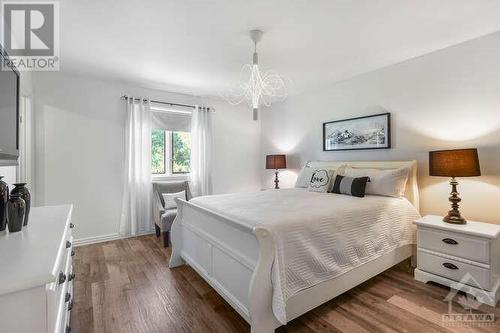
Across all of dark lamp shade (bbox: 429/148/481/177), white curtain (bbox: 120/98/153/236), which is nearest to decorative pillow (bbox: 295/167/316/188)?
dark lamp shade (bbox: 429/148/481/177)

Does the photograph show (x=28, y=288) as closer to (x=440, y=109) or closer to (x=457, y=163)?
(x=457, y=163)

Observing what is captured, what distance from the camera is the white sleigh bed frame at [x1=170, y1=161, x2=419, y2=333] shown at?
1.51 meters

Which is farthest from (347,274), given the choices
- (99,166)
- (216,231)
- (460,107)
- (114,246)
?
(99,166)

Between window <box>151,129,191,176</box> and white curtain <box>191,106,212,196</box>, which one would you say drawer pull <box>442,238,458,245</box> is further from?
window <box>151,129,191,176</box>

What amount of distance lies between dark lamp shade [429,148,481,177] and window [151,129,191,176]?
372 centimetres

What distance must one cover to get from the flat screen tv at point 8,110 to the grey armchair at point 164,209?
6.27ft

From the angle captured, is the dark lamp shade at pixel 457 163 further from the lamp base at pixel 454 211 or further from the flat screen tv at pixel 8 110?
the flat screen tv at pixel 8 110

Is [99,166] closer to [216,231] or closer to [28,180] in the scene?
[28,180]

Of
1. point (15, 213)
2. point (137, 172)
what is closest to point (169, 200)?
point (137, 172)

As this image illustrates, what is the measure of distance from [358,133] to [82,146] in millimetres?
4069

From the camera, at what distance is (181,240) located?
2762 mm

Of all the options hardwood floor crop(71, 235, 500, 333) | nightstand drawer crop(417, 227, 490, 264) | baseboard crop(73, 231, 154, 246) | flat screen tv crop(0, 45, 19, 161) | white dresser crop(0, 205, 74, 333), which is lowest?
hardwood floor crop(71, 235, 500, 333)

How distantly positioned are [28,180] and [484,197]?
518cm

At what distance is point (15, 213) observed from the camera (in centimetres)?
128
